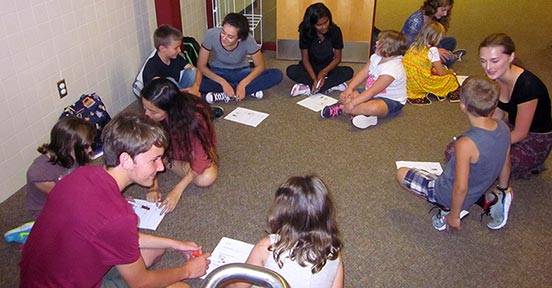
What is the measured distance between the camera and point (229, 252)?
229 cm

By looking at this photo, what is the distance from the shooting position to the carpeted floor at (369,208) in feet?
7.38

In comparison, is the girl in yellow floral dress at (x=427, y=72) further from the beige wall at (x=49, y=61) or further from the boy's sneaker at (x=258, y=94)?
the beige wall at (x=49, y=61)

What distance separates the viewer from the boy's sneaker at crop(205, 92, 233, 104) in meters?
3.87

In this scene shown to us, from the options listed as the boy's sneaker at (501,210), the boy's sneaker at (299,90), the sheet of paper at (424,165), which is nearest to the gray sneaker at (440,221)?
the boy's sneaker at (501,210)

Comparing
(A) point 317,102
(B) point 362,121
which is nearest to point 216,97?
(A) point 317,102

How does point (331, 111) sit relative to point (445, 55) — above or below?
below

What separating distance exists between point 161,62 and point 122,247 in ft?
7.54

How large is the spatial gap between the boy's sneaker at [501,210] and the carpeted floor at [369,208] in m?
0.05

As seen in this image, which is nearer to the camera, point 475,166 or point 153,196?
point 475,166

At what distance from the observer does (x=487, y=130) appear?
2.17m

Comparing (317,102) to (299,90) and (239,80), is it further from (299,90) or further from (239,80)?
(239,80)

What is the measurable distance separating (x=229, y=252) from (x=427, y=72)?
2.49 m

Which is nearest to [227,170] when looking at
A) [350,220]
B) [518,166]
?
[350,220]

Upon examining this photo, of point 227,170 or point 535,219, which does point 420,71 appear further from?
point 227,170
